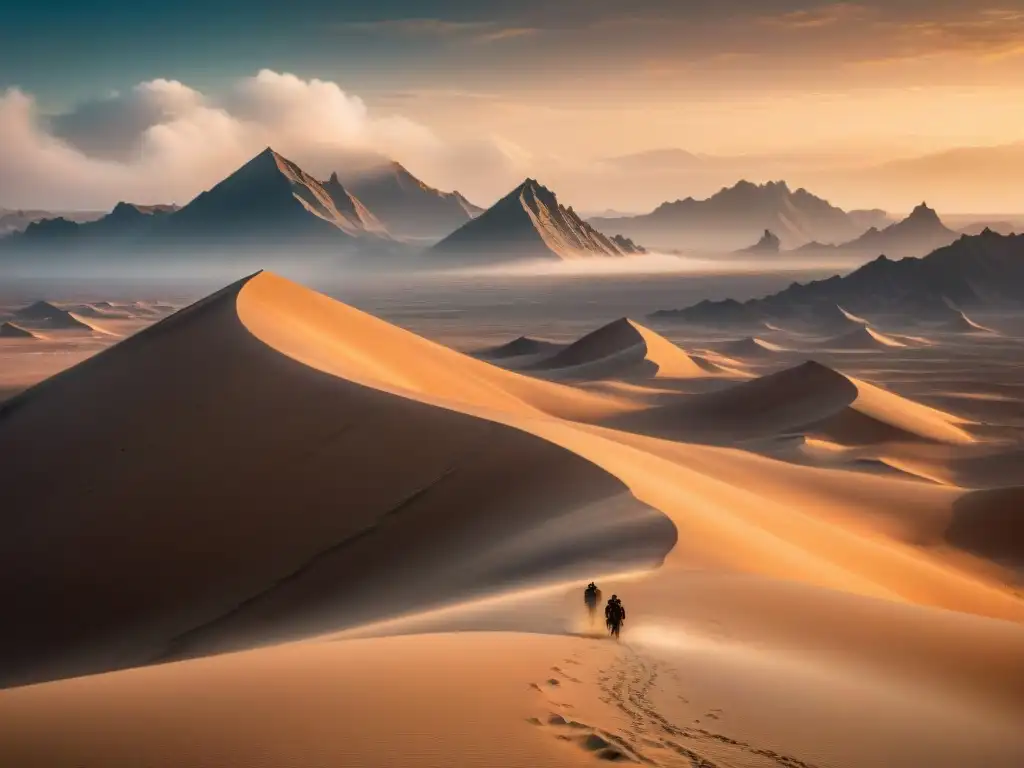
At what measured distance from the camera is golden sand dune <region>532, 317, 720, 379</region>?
3034 inches

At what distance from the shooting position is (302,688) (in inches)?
336

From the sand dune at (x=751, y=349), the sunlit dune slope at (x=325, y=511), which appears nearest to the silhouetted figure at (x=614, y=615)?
the sunlit dune slope at (x=325, y=511)

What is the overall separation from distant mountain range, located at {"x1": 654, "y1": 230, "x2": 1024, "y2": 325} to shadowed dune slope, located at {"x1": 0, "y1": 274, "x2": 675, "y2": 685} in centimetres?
12467

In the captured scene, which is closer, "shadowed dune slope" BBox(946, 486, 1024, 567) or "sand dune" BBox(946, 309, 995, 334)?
"shadowed dune slope" BBox(946, 486, 1024, 567)

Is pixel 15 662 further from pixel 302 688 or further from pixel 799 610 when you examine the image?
pixel 799 610

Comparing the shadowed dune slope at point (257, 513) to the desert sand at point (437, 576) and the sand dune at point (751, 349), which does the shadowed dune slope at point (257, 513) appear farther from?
the sand dune at point (751, 349)

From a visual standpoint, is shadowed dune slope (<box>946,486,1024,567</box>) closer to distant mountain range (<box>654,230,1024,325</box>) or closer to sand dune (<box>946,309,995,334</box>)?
A: sand dune (<box>946,309,995,334</box>)

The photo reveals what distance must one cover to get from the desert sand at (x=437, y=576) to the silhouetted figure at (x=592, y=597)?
37 cm

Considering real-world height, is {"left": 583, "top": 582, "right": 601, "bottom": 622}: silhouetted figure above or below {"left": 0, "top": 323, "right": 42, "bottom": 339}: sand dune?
below

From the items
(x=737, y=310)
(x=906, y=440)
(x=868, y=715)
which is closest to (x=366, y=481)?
(x=868, y=715)

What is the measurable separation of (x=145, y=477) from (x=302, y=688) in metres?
16.9

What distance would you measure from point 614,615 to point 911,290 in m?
159

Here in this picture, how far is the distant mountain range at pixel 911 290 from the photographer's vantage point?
5871 inches

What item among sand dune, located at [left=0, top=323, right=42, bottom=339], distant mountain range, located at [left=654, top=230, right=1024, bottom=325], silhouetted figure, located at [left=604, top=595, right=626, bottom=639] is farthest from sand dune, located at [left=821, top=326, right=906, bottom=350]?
silhouetted figure, located at [left=604, top=595, right=626, bottom=639]
